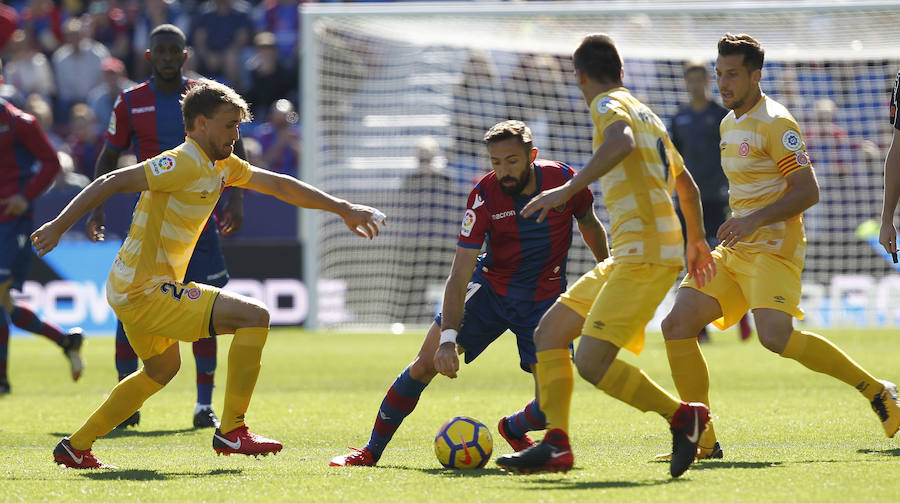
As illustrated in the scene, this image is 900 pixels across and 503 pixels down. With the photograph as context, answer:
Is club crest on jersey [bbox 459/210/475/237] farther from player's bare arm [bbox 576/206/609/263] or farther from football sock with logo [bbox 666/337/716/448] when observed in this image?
football sock with logo [bbox 666/337/716/448]

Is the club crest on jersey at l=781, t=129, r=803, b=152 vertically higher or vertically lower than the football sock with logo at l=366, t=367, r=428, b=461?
higher

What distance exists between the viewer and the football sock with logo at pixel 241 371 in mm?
5699

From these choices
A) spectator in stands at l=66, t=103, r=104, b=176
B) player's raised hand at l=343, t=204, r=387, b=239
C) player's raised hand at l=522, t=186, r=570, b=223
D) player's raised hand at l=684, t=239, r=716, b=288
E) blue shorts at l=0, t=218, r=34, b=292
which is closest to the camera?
player's raised hand at l=522, t=186, r=570, b=223

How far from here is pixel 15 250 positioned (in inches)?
373

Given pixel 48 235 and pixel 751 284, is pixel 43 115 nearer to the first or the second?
pixel 48 235

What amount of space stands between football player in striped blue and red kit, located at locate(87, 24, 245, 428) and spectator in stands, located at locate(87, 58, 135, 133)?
8.29 meters

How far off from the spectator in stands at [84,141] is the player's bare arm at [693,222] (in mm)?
12343

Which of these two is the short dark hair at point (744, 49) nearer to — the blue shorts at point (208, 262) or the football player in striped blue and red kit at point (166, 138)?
the football player in striped blue and red kit at point (166, 138)

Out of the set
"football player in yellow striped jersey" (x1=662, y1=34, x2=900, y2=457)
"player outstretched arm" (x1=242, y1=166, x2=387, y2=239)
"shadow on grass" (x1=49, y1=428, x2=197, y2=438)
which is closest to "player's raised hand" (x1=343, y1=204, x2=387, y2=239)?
"player outstretched arm" (x1=242, y1=166, x2=387, y2=239)

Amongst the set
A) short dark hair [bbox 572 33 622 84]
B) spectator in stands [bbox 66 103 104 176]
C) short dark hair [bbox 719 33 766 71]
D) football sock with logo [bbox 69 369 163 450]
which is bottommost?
football sock with logo [bbox 69 369 163 450]

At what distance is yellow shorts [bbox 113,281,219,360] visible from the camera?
5.61 metres

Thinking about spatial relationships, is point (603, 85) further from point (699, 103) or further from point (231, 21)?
point (231, 21)

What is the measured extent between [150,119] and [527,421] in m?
3.15

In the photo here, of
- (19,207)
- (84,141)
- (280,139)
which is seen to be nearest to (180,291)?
(19,207)
